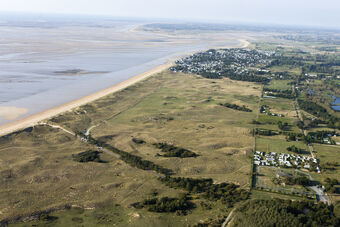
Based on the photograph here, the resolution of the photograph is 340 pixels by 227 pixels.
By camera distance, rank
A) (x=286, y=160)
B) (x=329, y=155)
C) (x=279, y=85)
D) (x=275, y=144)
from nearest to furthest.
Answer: (x=286, y=160)
(x=329, y=155)
(x=275, y=144)
(x=279, y=85)

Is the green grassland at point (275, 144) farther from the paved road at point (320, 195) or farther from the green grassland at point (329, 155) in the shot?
the paved road at point (320, 195)

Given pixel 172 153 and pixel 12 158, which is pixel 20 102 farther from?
pixel 172 153

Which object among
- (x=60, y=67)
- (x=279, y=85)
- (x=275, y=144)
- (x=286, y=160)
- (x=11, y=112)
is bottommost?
(x=286, y=160)

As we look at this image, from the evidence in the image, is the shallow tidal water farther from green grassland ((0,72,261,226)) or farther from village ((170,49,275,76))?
green grassland ((0,72,261,226))

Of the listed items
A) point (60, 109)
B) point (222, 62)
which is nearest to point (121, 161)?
point (60, 109)

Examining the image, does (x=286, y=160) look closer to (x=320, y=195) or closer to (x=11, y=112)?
(x=320, y=195)

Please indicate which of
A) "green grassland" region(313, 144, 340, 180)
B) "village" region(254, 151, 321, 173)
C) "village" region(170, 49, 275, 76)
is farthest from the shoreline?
"green grassland" region(313, 144, 340, 180)
